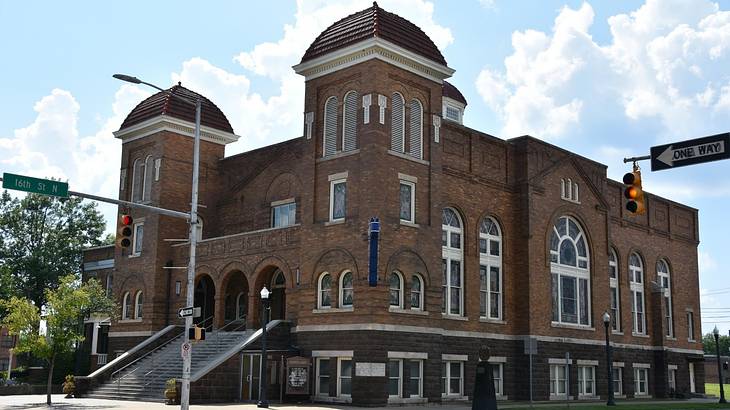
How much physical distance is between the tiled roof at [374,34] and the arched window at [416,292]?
9.50 meters

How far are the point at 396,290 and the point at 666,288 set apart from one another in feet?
89.3

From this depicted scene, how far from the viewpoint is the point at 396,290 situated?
106 feet

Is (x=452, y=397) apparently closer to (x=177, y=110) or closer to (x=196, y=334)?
(x=196, y=334)

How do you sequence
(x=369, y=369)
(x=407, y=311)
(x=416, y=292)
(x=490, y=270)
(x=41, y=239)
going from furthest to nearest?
(x=41, y=239) < (x=490, y=270) < (x=416, y=292) < (x=407, y=311) < (x=369, y=369)

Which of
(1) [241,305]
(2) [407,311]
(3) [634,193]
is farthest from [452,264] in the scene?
(3) [634,193]

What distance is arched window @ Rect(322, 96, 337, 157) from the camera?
113 feet

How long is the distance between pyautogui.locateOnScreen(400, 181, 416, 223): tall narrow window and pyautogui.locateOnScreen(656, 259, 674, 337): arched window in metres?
24.5

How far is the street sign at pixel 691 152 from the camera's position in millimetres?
17328

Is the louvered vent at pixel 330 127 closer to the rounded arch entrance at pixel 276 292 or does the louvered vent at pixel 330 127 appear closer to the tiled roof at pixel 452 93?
the rounded arch entrance at pixel 276 292

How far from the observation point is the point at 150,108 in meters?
43.9

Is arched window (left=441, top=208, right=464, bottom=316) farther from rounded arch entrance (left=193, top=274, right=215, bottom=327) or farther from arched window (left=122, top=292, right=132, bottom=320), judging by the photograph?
arched window (left=122, top=292, right=132, bottom=320)

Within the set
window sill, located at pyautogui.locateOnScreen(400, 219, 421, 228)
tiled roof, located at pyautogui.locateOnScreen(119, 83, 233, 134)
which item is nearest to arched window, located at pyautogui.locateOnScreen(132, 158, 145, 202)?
tiled roof, located at pyautogui.locateOnScreen(119, 83, 233, 134)

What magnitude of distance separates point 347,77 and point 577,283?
56.4 feet

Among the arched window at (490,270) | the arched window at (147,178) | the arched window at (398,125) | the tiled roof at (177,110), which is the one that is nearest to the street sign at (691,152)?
the arched window at (398,125)
